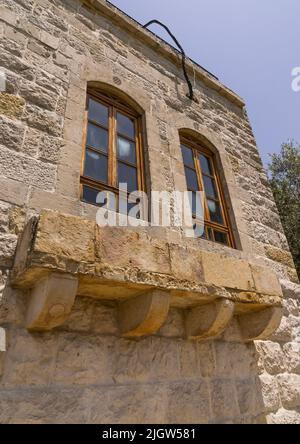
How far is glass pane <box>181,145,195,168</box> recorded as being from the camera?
11.6ft

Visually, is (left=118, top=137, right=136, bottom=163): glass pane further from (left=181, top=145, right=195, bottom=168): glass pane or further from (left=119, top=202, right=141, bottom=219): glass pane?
(left=181, top=145, right=195, bottom=168): glass pane

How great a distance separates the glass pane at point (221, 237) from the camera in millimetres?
3185

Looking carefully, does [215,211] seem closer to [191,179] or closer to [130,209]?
[191,179]

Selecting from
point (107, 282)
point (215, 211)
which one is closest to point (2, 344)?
point (107, 282)

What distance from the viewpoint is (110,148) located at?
9.12ft

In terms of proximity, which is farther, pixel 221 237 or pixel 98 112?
pixel 221 237

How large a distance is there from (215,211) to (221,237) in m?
0.35

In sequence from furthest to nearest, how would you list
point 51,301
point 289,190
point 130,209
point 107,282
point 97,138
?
point 289,190 < point 97,138 < point 130,209 < point 107,282 < point 51,301

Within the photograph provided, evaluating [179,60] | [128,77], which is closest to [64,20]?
[128,77]

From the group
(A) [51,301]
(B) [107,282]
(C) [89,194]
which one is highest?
(C) [89,194]

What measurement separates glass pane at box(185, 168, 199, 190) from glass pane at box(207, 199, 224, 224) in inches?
9.4

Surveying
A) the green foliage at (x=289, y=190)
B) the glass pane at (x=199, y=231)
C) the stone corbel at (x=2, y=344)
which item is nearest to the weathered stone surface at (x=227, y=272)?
the glass pane at (x=199, y=231)

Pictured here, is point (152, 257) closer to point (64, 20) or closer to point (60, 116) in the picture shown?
point (60, 116)

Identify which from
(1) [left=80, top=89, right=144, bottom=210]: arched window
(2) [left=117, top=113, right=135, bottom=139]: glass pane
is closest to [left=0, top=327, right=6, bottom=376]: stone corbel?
(1) [left=80, top=89, right=144, bottom=210]: arched window
